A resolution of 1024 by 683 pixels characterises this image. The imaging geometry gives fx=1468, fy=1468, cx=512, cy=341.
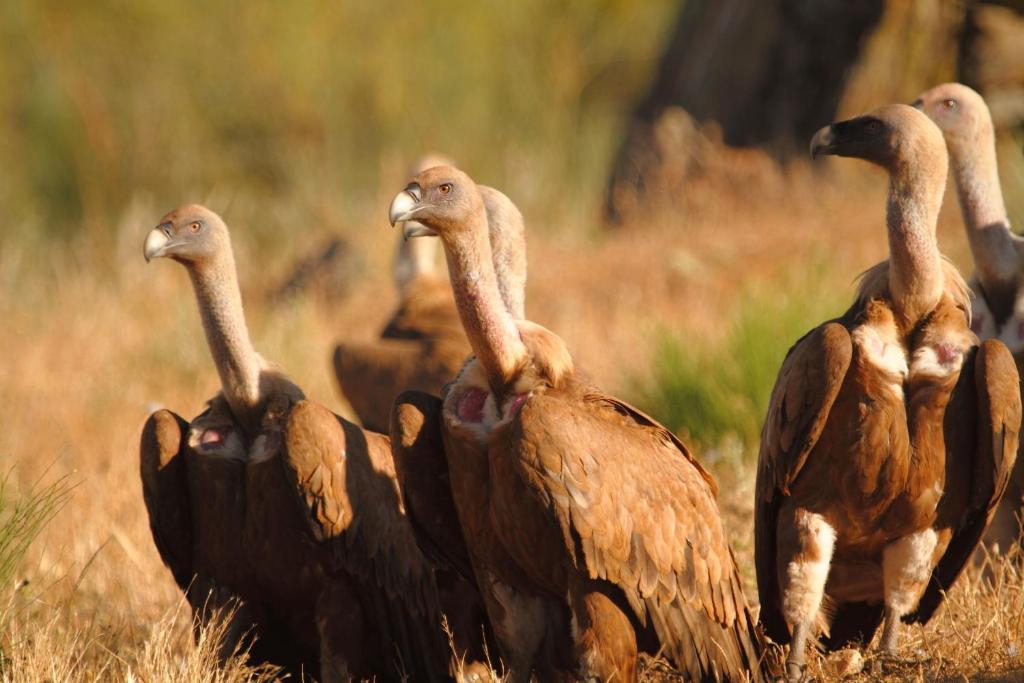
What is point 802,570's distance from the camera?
15.6 feet

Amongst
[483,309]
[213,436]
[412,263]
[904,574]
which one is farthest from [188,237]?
[412,263]

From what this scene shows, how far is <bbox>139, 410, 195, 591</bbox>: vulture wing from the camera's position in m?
4.86

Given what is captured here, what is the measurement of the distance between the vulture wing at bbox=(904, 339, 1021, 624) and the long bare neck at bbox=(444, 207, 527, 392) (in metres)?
1.42

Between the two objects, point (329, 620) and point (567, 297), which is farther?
point (567, 297)

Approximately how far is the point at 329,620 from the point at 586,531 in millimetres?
1129

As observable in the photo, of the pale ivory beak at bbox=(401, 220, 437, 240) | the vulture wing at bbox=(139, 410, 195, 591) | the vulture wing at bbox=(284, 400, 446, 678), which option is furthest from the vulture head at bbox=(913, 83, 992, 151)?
the vulture wing at bbox=(139, 410, 195, 591)

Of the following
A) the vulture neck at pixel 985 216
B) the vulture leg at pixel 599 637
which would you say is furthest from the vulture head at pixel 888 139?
the vulture leg at pixel 599 637

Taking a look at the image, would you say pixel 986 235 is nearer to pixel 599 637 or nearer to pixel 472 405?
pixel 472 405

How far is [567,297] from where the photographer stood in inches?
480

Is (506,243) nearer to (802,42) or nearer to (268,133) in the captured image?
(802,42)

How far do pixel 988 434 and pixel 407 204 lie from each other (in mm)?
1922

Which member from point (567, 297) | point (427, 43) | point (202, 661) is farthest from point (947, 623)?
point (427, 43)

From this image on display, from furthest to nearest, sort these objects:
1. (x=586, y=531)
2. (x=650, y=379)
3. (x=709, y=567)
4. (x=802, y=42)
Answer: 1. (x=802, y=42)
2. (x=650, y=379)
3. (x=709, y=567)
4. (x=586, y=531)

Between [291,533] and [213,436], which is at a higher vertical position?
[213,436]
